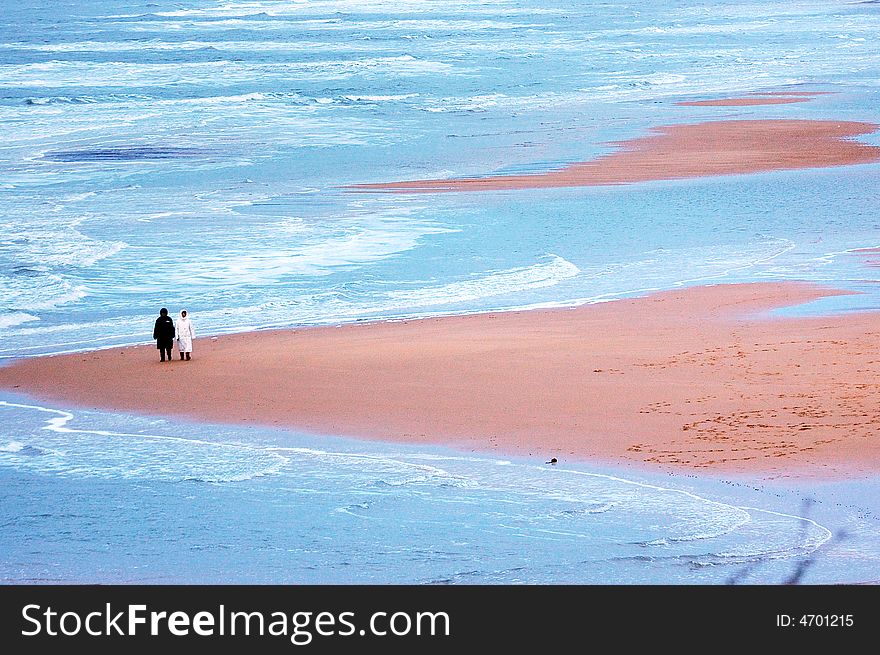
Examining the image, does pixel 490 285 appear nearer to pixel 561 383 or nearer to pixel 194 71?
pixel 561 383

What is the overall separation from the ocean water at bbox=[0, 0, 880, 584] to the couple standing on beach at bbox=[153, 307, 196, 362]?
183 cm

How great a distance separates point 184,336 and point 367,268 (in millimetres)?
6221

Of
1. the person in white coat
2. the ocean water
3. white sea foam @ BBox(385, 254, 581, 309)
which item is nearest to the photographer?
the ocean water

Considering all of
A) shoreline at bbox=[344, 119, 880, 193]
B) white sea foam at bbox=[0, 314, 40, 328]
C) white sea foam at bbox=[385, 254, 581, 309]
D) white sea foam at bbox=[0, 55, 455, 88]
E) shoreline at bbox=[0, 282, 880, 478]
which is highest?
white sea foam at bbox=[0, 55, 455, 88]

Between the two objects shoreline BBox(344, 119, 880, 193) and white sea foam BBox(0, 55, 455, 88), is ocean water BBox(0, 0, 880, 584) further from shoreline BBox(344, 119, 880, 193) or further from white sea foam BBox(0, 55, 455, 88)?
shoreline BBox(344, 119, 880, 193)

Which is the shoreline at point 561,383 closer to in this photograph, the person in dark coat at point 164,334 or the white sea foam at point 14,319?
the person in dark coat at point 164,334

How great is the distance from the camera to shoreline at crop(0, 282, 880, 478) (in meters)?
11.1

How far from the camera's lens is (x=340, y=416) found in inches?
489

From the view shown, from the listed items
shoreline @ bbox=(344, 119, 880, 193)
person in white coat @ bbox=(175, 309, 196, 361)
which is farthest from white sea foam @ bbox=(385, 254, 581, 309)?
shoreline @ bbox=(344, 119, 880, 193)

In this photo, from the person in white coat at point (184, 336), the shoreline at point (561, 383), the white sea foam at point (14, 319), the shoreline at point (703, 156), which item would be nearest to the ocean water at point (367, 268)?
the white sea foam at point (14, 319)

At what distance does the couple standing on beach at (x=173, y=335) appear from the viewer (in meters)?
14.9

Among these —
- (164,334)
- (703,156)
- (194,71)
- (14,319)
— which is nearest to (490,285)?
(164,334)

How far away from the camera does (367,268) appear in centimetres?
2092

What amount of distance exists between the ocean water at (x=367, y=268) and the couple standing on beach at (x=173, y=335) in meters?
1.83
